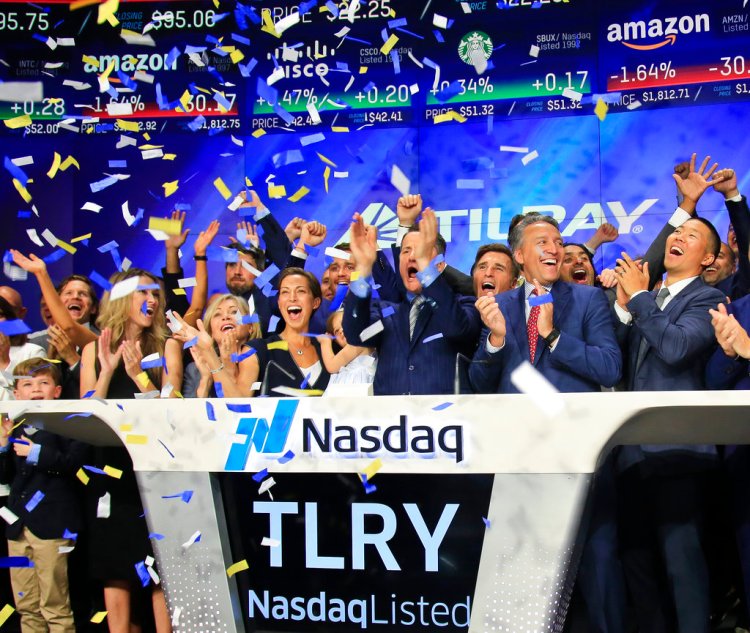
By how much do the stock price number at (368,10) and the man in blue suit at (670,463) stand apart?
122 inches

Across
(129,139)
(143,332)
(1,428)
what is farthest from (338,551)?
(129,139)

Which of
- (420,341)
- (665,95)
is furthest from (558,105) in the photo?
(420,341)

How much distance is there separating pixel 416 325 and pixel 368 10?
3.13 m

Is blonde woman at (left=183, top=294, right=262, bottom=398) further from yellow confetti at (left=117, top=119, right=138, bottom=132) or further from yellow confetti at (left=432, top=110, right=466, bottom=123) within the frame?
yellow confetti at (left=117, top=119, right=138, bottom=132)

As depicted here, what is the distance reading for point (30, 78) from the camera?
572 centimetres

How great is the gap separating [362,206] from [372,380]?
7.97 ft

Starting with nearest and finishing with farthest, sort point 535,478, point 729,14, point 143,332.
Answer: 1. point 535,478
2. point 143,332
3. point 729,14

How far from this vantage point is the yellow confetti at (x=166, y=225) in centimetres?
462

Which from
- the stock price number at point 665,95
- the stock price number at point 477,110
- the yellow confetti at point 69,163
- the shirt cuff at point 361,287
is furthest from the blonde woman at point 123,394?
the stock price number at point 665,95

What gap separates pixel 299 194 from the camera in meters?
5.34

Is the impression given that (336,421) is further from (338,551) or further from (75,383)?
(75,383)

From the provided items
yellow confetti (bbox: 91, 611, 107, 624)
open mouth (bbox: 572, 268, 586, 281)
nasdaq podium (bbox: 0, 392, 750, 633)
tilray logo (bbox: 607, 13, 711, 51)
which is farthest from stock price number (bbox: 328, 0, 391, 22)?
nasdaq podium (bbox: 0, 392, 750, 633)

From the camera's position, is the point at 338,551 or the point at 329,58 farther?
the point at 329,58

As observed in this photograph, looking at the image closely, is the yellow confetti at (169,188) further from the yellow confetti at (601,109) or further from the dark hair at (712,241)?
the dark hair at (712,241)
